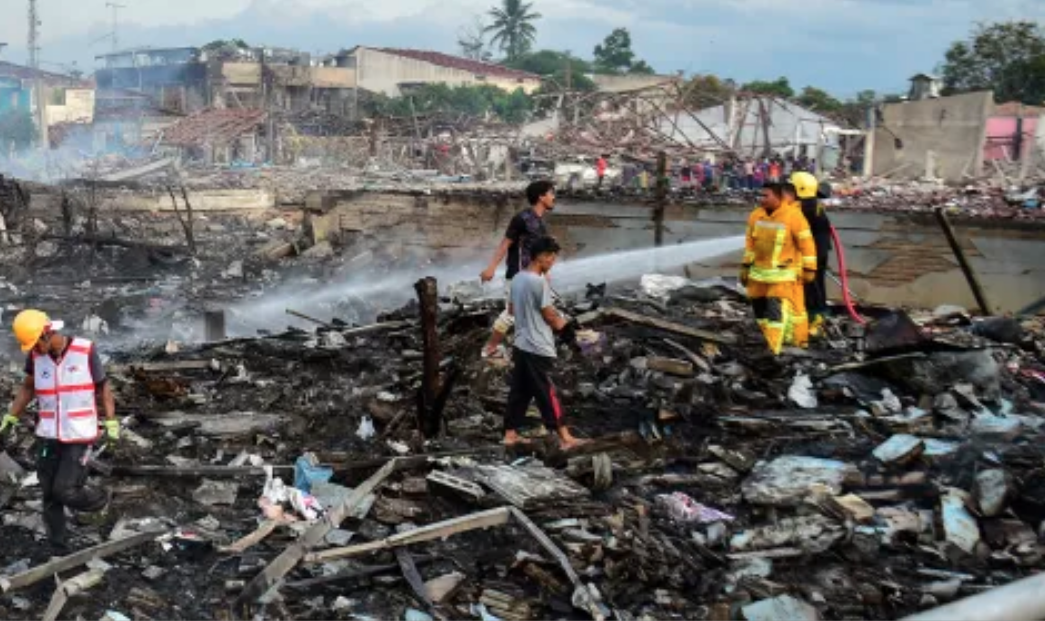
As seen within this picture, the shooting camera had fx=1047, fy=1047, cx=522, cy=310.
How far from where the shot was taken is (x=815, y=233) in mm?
9320

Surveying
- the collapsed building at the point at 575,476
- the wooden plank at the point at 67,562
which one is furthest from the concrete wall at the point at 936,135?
the wooden plank at the point at 67,562

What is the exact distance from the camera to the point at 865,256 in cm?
1371

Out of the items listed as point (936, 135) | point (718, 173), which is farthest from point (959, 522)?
point (936, 135)

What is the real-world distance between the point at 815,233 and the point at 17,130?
38.1m

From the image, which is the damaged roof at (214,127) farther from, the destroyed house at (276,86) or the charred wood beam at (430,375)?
the charred wood beam at (430,375)

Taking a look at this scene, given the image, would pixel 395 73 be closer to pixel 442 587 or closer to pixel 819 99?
pixel 819 99

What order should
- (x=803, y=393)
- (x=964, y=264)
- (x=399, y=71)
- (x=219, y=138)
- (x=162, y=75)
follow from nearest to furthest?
(x=803, y=393)
(x=964, y=264)
(x=219, y=138)
(x=162, y=75)
(x=399, y=71)

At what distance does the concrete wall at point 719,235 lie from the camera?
12805 mm

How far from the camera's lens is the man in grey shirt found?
6492 mm

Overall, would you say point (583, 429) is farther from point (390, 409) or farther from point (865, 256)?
point (865, 256)

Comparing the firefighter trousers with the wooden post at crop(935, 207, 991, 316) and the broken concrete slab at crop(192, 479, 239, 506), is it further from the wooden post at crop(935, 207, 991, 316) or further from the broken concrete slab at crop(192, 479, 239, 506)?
the broken concrete slab at crop(192, 479, 239, 506)

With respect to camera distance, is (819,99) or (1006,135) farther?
(819,99)

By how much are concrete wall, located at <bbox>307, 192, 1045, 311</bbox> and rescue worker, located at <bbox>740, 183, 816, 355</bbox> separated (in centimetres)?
548

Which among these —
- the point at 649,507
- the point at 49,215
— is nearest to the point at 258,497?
the point at 649,507
